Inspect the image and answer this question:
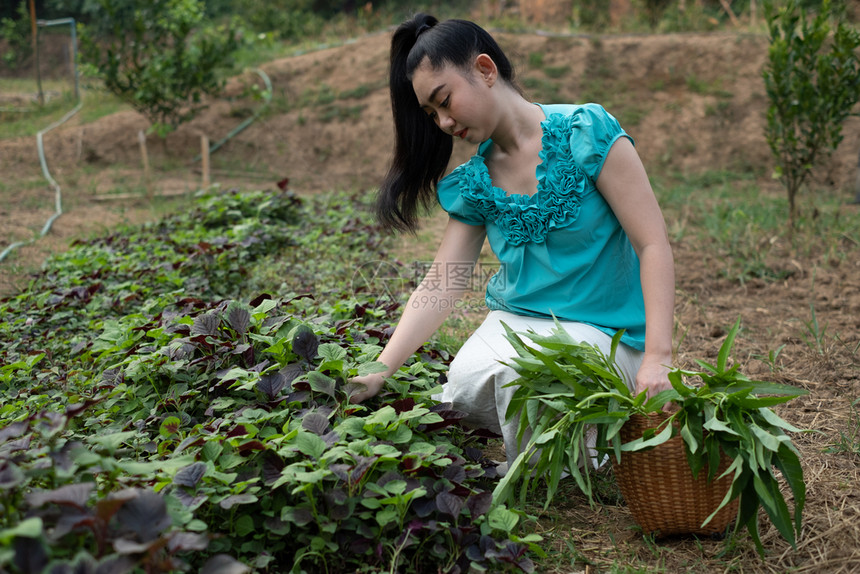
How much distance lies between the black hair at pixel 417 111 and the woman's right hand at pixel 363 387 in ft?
1.99

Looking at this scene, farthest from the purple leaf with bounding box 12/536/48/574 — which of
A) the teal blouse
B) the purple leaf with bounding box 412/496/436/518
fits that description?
the teal blouse

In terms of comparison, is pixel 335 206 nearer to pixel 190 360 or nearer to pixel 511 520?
pixel 190 360

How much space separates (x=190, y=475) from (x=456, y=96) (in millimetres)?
1229

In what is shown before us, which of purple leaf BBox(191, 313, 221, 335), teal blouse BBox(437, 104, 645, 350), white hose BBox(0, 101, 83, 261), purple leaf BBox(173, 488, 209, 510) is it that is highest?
teal blouse BBox(437, 104, 645, 350)

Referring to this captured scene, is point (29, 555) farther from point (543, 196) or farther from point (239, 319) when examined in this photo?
point (543, 196)

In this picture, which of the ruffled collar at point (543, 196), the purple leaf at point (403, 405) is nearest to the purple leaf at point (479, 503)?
the purple leaf at point (403, 405)

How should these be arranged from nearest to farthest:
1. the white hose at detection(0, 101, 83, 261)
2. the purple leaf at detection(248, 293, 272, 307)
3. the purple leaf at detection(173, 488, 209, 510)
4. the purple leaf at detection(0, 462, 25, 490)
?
the purple leaf at detection(0, 462, 25, 490) → the purple leaf at detection(173, 488, 209, 510) → the purple leaf at detection(248, 293, 272, 307) → the white hose at detection(0, 101, 83, 261)

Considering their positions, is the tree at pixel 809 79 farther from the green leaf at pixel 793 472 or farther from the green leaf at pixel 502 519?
the green leaf at pixel 502 519

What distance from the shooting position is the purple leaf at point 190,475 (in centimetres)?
148

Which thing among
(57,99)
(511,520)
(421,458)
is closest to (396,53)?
(421,458)

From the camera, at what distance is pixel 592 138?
6.63 feet

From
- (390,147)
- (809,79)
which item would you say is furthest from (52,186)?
(809,79)

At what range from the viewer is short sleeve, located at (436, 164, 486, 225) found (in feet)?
7.43

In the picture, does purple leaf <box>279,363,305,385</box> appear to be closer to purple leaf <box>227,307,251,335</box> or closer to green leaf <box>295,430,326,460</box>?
purple leaf <box>227,307,251,335</box>
